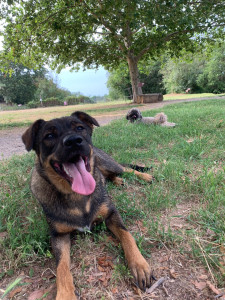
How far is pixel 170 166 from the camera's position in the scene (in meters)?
3.60

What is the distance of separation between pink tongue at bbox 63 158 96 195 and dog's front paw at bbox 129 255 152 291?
82cm

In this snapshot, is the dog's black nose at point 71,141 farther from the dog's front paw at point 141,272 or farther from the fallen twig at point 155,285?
the fallen twig at point 155,285

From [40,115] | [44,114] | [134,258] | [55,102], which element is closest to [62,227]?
[134,258]

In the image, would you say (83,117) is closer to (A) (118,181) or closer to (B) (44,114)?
(A) (118,181)

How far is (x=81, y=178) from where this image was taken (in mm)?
2334

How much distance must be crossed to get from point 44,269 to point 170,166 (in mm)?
2446

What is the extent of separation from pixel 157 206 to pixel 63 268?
1305mm

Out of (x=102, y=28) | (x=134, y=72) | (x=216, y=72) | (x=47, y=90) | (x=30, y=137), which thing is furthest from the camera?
(x=47, y=90)

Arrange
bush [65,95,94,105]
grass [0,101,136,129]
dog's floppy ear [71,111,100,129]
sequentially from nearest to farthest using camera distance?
dog's floppy ear [71,111,100,129]
grass [0,101,136,129]
bush [65,95,94,105]

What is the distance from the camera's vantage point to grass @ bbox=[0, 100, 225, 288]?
201 centimetres

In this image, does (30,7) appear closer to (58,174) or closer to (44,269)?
(58,174)

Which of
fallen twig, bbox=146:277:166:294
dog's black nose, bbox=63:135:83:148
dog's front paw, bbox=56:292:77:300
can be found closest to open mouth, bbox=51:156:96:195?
dog's black nose, bbox=63:135:83:148

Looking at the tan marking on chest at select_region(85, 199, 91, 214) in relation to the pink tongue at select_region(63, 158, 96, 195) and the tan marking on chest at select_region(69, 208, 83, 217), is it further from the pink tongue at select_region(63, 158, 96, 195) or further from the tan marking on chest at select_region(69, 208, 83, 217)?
the pink tongue at select_region(63, 158, 96, 195)

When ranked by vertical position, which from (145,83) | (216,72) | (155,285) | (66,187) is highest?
(145,83)
